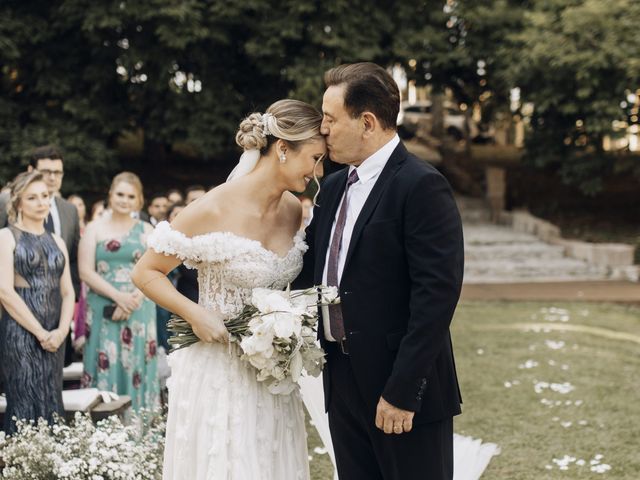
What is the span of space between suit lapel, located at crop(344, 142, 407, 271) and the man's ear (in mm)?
129

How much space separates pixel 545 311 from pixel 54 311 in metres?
9.25

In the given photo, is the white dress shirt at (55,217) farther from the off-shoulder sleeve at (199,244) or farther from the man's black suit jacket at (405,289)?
the man's black suit jacket at (405,289)

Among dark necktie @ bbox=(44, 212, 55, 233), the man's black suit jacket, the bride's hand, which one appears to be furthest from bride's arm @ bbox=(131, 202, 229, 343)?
dark necktie @ bbox=(44, 212, 55, 233)

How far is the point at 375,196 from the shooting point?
3512 millimetres

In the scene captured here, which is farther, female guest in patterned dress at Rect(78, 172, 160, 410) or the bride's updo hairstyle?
female guest in patterned dress at Rect(78, 172, 160, 410)

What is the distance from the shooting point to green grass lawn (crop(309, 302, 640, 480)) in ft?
21.4

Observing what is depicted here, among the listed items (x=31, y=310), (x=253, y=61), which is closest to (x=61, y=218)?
(x=31, y=310)

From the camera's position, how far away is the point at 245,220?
12.6 feet

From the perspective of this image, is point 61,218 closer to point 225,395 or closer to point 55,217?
point 55,217

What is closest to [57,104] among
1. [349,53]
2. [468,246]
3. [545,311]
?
[349,53]

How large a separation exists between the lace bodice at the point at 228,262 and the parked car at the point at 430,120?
27.8 m

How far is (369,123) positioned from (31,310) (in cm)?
308

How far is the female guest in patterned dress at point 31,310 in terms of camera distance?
18.3 ft

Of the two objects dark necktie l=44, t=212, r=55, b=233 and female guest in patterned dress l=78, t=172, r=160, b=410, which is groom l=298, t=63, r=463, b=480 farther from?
dark necktie l=44, t=212, r=55, b=233
